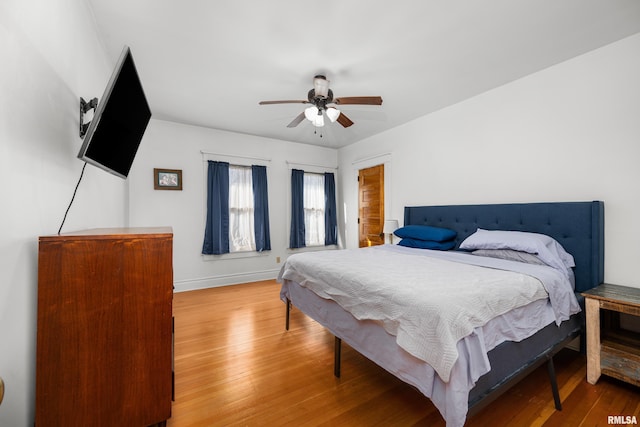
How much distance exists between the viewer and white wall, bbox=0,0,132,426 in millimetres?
966

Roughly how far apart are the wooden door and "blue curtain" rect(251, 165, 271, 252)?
1.84m

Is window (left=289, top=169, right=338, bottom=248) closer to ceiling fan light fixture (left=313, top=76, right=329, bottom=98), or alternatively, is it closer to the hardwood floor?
ceiling fan light fixture (left=313, top=76, right=329, bottom=98)

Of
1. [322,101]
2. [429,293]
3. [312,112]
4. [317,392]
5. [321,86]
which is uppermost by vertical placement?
[321,86]

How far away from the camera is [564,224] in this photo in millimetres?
2359

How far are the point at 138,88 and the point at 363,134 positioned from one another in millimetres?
3633

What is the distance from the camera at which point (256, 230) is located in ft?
15.3

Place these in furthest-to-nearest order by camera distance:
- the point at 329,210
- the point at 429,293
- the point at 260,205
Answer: the point at 329,210 < the point at 260,205 < the point at 429,293

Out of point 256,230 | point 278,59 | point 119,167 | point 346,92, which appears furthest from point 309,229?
point 119,167

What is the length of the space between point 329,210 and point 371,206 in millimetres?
1026

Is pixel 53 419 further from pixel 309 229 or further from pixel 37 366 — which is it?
pixel 309 229

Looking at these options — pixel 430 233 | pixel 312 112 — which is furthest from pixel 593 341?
pixel 312 112

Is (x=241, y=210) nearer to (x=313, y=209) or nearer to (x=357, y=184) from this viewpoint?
(x=313, y=209)

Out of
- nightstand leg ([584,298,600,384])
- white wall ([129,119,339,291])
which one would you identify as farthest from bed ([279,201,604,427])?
white wall ([129,119,339,291])

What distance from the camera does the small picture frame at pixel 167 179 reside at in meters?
3.89
